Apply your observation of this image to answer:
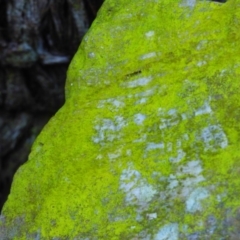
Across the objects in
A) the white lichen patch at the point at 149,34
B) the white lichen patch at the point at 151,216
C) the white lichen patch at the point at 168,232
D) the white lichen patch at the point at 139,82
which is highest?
the white lichen patch at the point at 149,34

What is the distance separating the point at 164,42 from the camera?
42.5 inches

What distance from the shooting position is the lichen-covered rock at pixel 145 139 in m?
0.90

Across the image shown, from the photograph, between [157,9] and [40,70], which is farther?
[40,70]

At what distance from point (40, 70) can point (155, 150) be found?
98 cm

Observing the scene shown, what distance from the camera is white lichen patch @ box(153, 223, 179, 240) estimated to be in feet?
2.90

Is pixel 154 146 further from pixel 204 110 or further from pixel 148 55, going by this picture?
pixel 148 55

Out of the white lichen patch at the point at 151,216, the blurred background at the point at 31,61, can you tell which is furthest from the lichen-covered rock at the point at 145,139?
the blurred background at the point at 31,61

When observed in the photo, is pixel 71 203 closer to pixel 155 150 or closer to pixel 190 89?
pixel 155 150

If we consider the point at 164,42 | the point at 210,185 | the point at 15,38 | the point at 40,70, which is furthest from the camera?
the point at 40,70

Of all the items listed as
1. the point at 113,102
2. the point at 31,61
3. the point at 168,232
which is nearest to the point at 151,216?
the point at 168,232

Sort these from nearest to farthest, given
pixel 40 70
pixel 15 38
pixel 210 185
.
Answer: pixel 210 185, pixel 15 38, pixel 40 70

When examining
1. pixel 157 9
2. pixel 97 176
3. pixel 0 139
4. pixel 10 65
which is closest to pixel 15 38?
pixel 10 65

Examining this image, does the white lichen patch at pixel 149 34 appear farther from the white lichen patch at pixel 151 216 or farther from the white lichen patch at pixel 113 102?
the white lichen patch at pixel 151 216

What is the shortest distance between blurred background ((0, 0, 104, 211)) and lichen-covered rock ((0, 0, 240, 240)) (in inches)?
24.7
